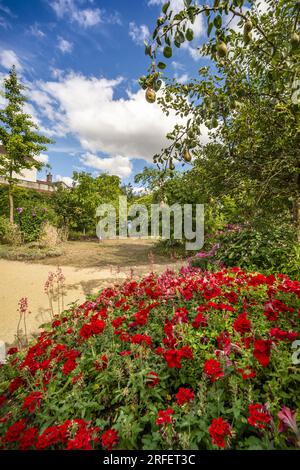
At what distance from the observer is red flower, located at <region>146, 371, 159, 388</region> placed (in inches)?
54.3

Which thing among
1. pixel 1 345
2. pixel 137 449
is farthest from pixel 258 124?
pixel 1 345

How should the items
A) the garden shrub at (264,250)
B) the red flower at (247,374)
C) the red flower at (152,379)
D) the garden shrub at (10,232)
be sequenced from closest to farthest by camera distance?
1. the red flower at (247,374)
2. the red flower at (152,379)
3. the garden shrub at (264,250)
4. the garden shrub at (10,232)

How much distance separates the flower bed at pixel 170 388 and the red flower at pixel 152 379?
11mm

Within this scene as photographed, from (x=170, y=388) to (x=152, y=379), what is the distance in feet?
0.71

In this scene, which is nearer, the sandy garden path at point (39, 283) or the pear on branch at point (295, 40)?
the pear on branch at point (295, 40)

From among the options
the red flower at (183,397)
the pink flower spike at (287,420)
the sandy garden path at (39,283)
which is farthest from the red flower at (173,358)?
the sandy garden path at (39,283)

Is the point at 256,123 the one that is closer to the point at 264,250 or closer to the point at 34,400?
the point at 264,250

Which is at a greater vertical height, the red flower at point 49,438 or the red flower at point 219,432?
the red flower at point 219,432

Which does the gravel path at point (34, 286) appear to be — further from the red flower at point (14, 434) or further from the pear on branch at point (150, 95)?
the pear on branch at point (150, 95)

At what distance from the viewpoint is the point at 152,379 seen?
56.1 inches

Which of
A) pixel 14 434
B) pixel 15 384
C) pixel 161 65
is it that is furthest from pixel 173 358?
pixel 161 65

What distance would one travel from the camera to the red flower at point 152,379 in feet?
4.53

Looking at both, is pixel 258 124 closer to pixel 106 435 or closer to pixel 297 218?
pixel 297 218
